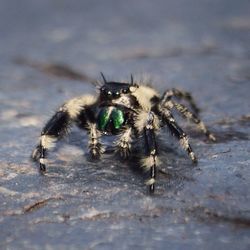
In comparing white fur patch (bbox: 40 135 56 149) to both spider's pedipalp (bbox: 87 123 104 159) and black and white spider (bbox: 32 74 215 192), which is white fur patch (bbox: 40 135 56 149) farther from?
A: spider's pedipalp (bbox: 87 123 104 159)

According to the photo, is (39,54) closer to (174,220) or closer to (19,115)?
(19,115)

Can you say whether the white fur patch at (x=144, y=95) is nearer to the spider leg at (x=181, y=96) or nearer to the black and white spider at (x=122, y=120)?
the black and white spider at (x=122, y=120)

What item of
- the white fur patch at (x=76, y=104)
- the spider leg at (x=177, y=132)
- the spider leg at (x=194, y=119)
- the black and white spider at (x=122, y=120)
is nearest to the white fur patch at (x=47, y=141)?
the black and white spider at (x=122, y=120)

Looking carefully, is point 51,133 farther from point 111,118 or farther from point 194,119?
point 194,119

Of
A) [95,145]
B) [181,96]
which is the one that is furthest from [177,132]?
[181,96]

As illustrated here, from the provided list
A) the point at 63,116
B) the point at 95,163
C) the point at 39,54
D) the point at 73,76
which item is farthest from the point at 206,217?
the point at 39,54

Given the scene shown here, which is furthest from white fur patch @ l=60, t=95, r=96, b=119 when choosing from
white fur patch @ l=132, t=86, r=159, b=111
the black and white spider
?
white fur patch @ l=132, t=86, r=159, b=111
